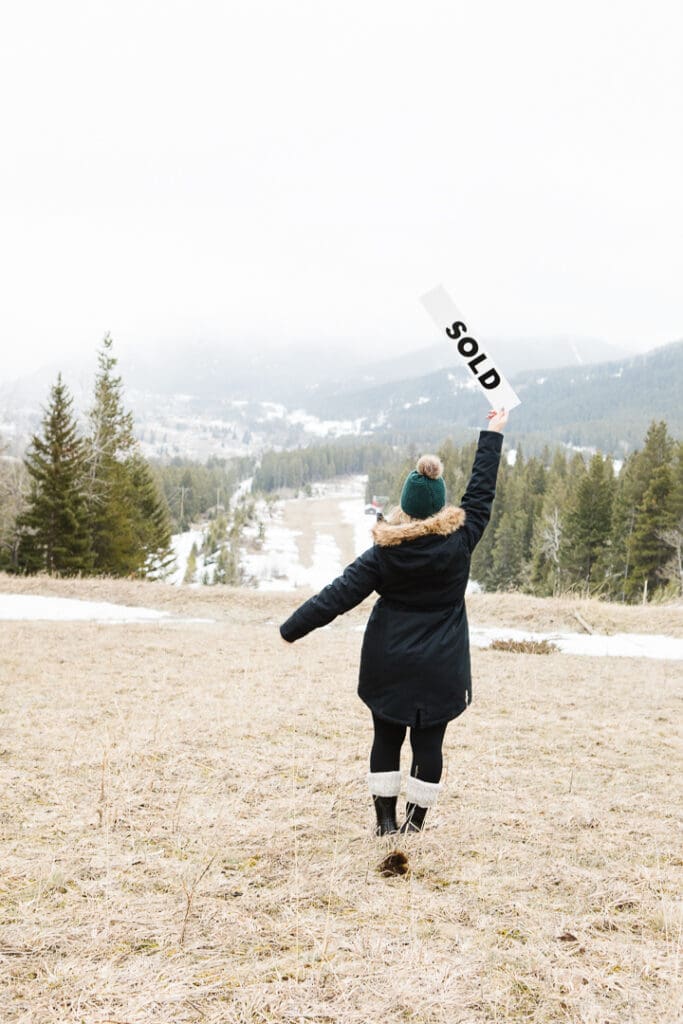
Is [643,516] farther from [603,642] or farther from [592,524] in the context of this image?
[603,642]

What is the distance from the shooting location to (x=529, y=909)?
318cm

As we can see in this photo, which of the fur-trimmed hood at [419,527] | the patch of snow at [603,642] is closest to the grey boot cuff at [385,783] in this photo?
the fur-trimmed hood at [419,527]

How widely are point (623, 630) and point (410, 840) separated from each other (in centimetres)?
1204

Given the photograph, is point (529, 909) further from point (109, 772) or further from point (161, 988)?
point (109, 772)

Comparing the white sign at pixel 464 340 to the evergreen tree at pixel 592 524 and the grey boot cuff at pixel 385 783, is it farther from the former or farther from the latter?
the evergreen tree at pixel 592 524

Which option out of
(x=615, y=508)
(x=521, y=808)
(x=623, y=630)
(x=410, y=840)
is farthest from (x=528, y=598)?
(x=615, y=508)

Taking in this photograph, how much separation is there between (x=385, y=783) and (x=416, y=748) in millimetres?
283

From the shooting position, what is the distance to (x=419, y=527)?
3.70m

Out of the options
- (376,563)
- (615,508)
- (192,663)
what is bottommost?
(192,663)

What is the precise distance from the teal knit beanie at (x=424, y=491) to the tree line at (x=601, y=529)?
19489 millimetres

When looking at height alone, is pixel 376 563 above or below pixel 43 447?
below

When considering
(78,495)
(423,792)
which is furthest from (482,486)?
(78,495)

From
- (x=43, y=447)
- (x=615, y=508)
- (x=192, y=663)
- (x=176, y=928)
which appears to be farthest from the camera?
(x=615, y=508)

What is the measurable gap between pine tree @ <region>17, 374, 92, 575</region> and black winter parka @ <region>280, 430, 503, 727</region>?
3259 cm
